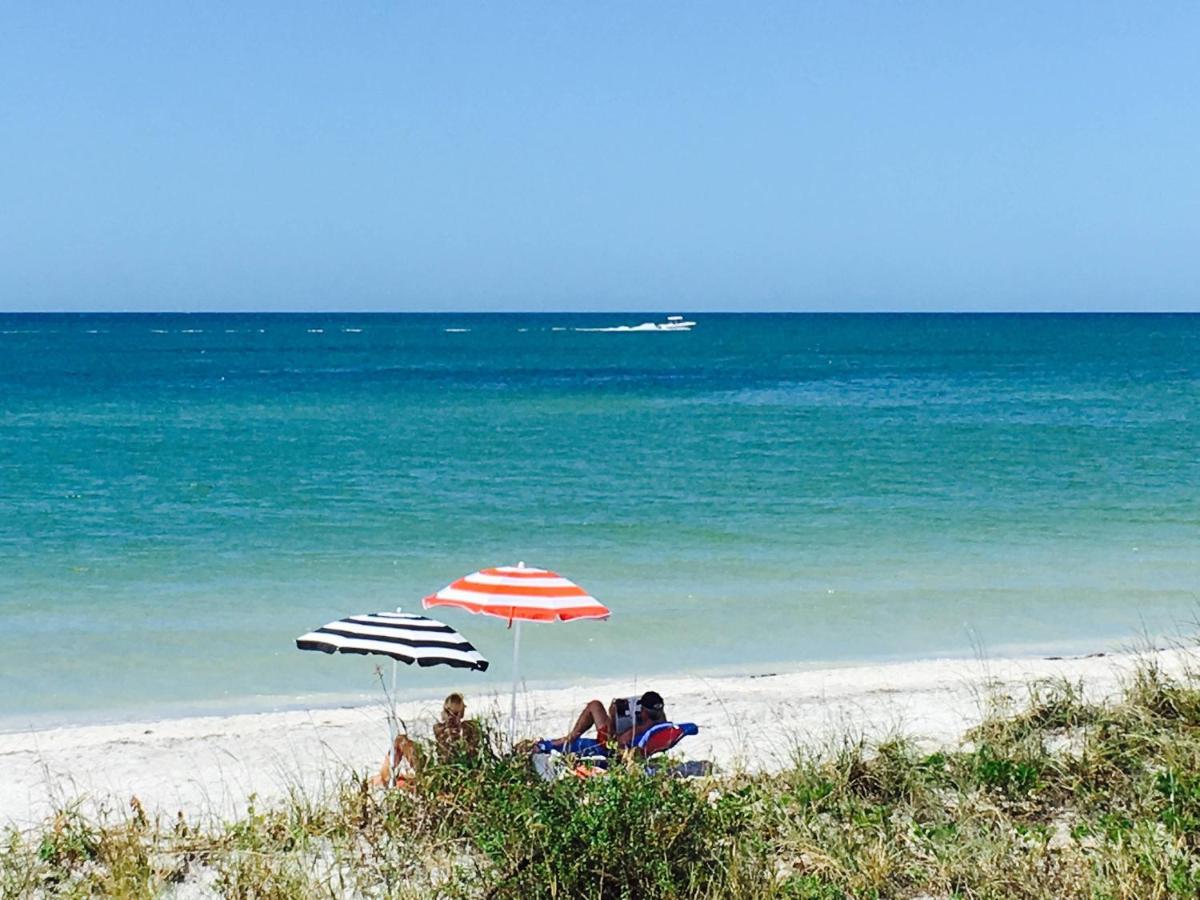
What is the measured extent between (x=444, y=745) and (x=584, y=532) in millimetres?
11613

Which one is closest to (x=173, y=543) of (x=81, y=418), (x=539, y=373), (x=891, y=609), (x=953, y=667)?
(x=891, y=609)

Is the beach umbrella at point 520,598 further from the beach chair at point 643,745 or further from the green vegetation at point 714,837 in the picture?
the green vegetation at point 714,837

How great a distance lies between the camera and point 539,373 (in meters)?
69.6

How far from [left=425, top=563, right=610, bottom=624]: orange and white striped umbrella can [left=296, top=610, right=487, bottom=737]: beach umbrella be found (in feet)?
0.97

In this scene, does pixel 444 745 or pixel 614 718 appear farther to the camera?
pixel 614 718

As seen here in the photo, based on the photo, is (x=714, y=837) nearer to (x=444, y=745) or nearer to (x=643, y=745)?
(x=444, y=745)

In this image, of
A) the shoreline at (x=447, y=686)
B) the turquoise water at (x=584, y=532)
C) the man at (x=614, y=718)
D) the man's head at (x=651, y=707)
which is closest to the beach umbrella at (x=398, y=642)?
the man at (x=614, y=718)

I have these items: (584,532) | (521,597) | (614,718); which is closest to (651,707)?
(614,718)

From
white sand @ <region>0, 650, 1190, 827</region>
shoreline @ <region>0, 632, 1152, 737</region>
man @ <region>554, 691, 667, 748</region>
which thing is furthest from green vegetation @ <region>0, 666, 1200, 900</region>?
shoreline @ <region>0, 632, 1152, 737</region>

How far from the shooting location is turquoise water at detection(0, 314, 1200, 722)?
12680mm

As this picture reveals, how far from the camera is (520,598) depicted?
886 centimetres

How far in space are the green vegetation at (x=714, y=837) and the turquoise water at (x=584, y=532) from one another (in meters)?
4.99

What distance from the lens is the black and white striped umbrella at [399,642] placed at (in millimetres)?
8320

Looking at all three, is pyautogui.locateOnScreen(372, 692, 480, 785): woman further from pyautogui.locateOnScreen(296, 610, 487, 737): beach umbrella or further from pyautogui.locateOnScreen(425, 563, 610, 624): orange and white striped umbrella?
pyautogui.locateOnScreen(425, 563, 610, 624): orange and white striped umbrella
